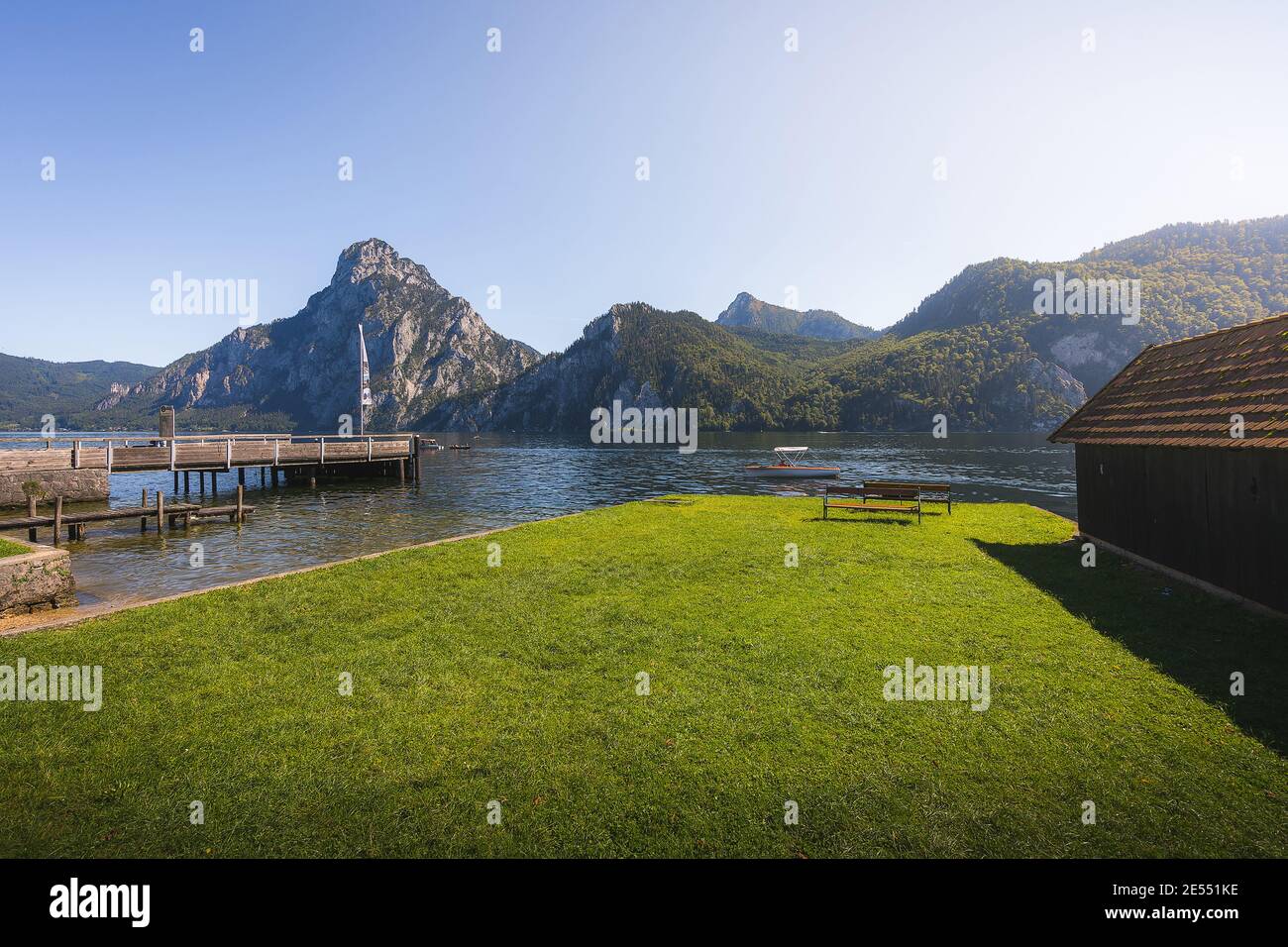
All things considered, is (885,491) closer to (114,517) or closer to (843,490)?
(843,490)

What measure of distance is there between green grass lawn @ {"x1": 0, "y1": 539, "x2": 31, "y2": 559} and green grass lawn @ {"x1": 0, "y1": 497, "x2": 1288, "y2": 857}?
14.8 ft

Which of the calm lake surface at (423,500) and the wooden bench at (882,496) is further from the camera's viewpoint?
the wooden bench at (882,496)

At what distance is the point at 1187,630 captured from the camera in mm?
10805

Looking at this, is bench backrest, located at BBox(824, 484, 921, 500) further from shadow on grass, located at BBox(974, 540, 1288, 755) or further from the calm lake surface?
the calm lake surface

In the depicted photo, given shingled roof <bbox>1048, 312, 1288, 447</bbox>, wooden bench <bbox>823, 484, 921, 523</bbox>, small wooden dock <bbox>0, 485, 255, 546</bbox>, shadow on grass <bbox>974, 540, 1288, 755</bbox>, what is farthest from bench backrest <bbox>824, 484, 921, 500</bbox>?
small wooden dock <bbox>0, 485, 255, 546</bbox>

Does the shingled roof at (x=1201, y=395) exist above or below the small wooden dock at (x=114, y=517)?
above

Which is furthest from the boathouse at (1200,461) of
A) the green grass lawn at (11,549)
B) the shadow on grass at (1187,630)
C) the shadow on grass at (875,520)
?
the green grass lawn at (11,549)

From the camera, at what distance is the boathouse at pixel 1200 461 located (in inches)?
455

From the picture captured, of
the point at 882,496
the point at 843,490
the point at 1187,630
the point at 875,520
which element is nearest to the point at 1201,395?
the point at 1187,630

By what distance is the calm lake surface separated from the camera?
2183 cm

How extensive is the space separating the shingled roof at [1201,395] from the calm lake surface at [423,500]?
977 inches

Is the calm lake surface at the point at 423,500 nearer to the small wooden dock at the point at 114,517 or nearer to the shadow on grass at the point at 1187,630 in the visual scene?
the small wooden dock at the point at 114,517

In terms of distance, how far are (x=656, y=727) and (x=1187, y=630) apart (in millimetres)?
10435
